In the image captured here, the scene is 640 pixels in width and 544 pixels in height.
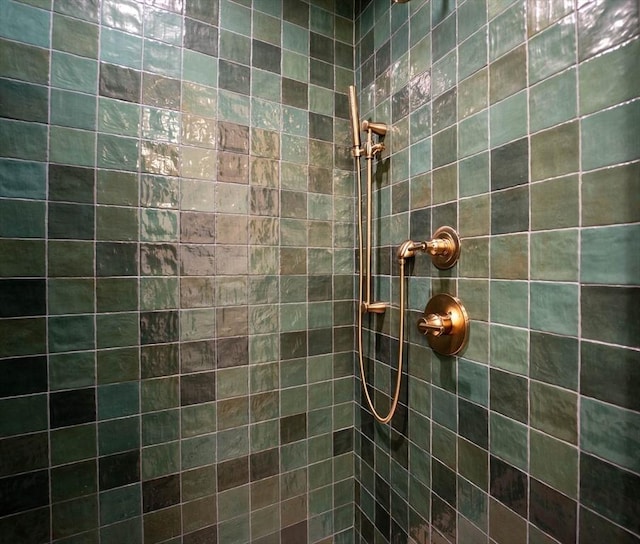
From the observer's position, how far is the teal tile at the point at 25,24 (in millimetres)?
829

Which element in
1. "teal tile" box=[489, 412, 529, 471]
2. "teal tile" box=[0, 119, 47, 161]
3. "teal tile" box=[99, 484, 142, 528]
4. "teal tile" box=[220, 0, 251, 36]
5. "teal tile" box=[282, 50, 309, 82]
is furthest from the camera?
"teal tile" box=[282, 50, 309, 82]

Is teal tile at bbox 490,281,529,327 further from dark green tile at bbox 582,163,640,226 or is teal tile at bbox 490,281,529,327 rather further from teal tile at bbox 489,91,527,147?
teal tile at bbox 489,91,527,147

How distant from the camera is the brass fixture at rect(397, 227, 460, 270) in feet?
2.80

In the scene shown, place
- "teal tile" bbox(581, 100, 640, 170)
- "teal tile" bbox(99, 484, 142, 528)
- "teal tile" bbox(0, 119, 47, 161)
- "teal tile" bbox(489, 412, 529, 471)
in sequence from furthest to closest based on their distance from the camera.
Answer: "teal tile" bbox(99, 484, 142, 528), "teal tile" bbox(0, 119, 47, 161), "teal tile" bbox(489, 412, 529, 471), "teal tile" bbox(581, 100, 640, 170)

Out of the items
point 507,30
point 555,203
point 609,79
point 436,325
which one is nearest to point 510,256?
point 555,203

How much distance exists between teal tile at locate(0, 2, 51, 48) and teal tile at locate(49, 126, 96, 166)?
0.79 feet

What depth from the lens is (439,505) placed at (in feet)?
2.98

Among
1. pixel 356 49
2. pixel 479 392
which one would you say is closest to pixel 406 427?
pixel 479 392

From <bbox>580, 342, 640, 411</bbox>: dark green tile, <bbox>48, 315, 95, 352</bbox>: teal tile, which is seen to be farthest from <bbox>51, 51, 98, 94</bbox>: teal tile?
<bbox>580, 342, 640, 411</bbox>: dark green tile

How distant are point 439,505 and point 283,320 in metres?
0.76

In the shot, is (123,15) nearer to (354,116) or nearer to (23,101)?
(23,101)

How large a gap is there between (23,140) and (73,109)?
6.1 inches

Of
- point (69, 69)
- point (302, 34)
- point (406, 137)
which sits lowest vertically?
point (406, 137)

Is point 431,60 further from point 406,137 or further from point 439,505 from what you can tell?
point 439,505
